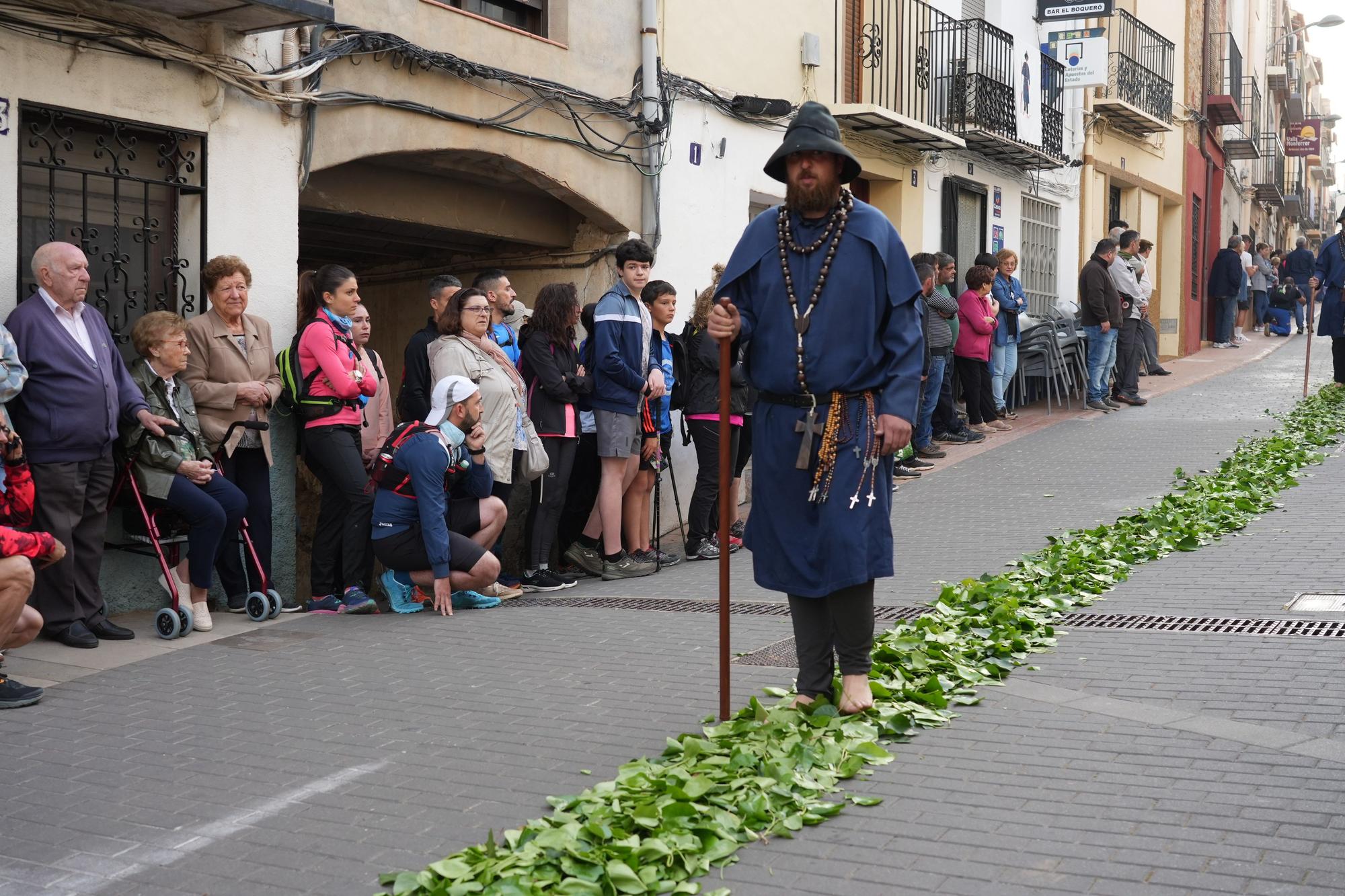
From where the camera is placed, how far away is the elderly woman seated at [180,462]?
7727 mm

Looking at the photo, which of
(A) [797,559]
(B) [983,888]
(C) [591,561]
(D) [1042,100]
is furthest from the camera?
(D) [1042,100]

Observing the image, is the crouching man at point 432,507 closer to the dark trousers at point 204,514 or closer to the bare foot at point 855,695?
the dark trousers at point 204,514

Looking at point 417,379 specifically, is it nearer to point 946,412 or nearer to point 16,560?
point 16,560

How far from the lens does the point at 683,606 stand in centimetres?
855

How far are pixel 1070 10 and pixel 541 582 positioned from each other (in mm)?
14742

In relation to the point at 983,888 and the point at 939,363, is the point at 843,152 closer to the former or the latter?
the point at 983,888

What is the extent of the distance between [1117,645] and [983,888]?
308cm

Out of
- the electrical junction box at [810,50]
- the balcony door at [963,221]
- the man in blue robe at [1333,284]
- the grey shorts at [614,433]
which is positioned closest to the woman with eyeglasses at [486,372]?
the grey shorts at [614,433]

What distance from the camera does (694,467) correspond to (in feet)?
43.4

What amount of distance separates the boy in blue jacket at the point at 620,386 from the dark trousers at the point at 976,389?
6.05 m

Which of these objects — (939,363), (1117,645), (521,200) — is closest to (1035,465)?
(939,363)

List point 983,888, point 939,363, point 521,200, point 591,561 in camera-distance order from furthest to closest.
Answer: point 939,363, point 521,200, point 591,561, point 983,888

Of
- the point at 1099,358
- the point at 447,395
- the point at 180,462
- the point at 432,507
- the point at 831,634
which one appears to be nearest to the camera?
the point at 831,634

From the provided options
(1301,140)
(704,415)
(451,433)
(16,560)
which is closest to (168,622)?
(16,560)
